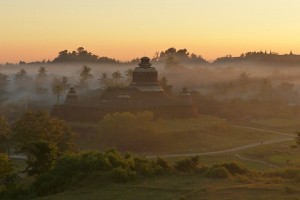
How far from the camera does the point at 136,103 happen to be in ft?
241

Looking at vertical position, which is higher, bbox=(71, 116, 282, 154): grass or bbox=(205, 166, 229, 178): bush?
bbox=(205, 166, 229, 178): bush

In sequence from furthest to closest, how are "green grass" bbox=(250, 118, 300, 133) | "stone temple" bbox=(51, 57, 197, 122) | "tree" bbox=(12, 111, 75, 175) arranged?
"green grass" bbox=(250, 118, 300, 133) < "stone temple" bbox=(51, 57, 197, 122) < "tree" bbox=(12, 111, 75, 175)

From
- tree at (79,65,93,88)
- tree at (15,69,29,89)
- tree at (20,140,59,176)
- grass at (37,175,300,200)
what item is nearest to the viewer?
grass at (37,175,300,200)

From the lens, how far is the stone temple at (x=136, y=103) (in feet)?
238

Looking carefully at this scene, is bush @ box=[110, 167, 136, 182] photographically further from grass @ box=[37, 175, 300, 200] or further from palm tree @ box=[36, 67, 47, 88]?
palm tree @ box=[36, 67, 47, 88]

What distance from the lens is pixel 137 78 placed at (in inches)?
3120

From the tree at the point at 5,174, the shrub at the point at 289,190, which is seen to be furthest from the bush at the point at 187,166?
the tree at the point at 5,174

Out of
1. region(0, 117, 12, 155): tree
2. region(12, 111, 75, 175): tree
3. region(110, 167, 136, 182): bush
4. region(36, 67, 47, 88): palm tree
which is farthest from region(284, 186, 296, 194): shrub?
region(36, 67, 47, 88): palm tree

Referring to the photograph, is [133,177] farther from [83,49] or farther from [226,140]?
[83,49]

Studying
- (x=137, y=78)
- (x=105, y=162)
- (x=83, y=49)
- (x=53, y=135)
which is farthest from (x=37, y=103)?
(x=83, y=49)

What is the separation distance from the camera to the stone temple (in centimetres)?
7262

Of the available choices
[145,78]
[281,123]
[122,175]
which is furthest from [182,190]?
[281,123]

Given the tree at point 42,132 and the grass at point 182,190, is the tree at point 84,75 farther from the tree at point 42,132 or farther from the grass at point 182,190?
the grass at point 182,190

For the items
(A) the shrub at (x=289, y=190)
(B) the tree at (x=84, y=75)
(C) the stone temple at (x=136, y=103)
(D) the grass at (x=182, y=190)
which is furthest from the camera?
(B) the tree at (x=84, y=75)
